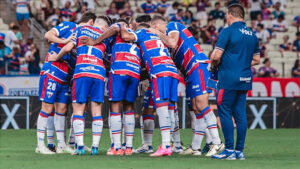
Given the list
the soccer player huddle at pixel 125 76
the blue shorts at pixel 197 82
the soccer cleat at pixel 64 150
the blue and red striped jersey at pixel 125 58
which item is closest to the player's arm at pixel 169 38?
the soccer player huddle at pixel 125 76

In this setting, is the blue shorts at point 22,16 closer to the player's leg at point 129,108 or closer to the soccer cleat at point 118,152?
the player's leg at point 129,108

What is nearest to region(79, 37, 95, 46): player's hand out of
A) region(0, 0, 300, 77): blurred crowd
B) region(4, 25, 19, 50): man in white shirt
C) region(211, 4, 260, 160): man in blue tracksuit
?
region(211, 4, 260, 160): man in blue tracksuit

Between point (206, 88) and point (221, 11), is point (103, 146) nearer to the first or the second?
point (206, 88)

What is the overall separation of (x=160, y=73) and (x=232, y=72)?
124 centimetres

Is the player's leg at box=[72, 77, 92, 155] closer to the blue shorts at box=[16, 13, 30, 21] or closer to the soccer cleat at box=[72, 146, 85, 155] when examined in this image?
the soccer cleat at box=[72, 146, 85, 155]

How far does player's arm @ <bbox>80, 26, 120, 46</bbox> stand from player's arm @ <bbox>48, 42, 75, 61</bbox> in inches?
9.4

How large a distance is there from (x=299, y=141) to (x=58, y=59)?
5.88 metres

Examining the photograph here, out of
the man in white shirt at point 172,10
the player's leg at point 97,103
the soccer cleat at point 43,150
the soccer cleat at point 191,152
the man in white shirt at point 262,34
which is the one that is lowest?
the soccer cleat at point 191,152

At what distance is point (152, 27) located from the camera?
11531 mm

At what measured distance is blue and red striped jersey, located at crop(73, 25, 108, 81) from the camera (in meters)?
11.2

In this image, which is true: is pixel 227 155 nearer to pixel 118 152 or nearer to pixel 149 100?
pixel 118 152

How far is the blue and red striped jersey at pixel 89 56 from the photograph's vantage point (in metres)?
11.2

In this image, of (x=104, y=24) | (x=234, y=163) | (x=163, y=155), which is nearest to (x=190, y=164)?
(x=234, y=163)

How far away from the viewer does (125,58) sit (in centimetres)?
1133
